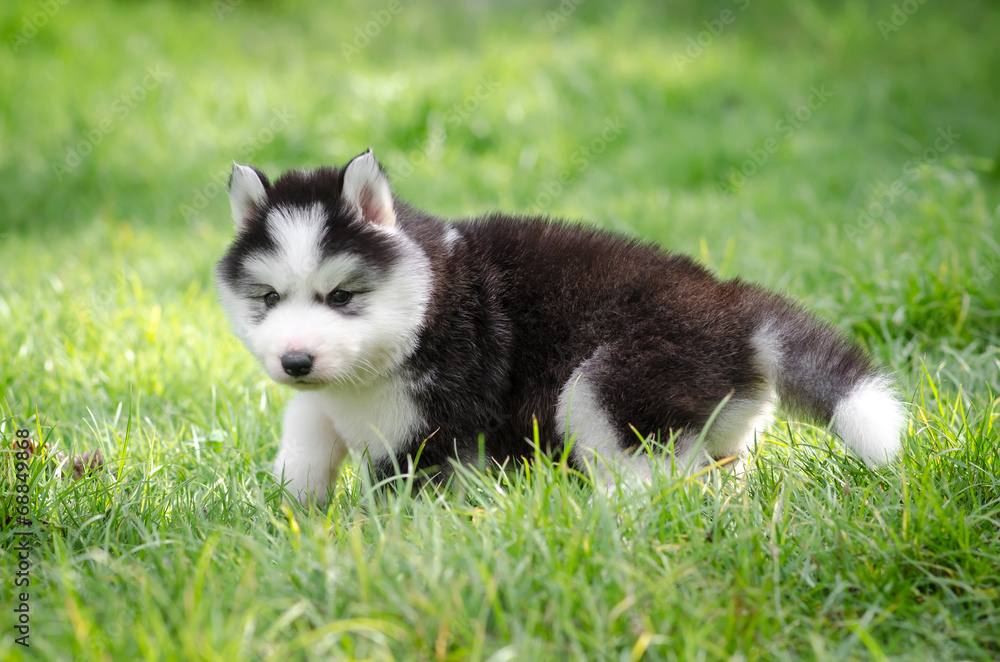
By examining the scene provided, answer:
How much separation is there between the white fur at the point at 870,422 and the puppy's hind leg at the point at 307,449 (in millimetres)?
1848

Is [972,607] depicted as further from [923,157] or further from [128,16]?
[128,16]

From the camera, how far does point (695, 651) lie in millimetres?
2035

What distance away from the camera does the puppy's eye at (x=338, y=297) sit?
288 cm

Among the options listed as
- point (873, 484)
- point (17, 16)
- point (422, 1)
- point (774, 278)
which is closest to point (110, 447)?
point (873, 484)

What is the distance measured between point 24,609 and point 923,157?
25.1 ft

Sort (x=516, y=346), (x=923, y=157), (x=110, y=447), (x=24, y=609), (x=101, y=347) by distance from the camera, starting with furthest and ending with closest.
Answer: (x=923, y=157) → (x=101, y=347) → (x=110, y=447) → (x=516, y=346) → (x=24, y=609)
